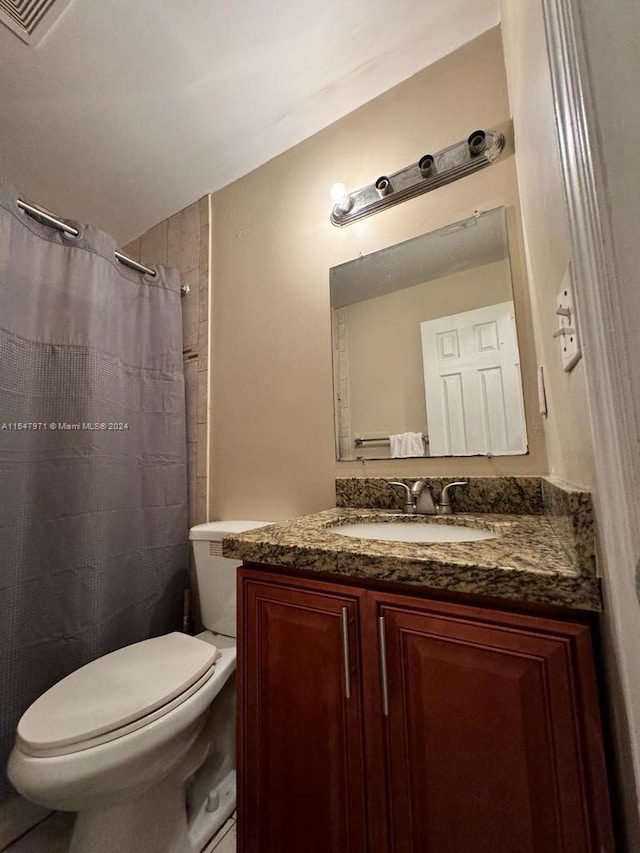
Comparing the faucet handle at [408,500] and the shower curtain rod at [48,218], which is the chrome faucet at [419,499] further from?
the shower curtain rod at [48,218]

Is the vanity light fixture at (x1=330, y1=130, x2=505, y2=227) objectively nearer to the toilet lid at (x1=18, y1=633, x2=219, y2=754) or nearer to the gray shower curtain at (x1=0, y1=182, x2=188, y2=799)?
the gray shower curtain at (x1=0, y1=182, x2=188, y2=799)

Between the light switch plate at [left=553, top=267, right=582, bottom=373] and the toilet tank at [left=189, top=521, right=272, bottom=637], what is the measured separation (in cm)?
105

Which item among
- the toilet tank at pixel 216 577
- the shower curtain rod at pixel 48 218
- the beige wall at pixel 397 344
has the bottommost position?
the toilet tank at pixel 216 577

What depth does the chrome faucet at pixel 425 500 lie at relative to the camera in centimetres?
101

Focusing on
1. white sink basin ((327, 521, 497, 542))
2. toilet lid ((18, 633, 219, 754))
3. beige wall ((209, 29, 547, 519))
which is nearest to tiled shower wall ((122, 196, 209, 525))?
beige wall ((209, 29, 547, 519))

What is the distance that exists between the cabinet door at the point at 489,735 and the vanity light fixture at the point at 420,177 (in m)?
1.25

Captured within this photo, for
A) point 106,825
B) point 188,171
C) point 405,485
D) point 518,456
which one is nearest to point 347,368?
point 405,485

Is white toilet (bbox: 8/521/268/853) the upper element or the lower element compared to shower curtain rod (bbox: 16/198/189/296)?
lower

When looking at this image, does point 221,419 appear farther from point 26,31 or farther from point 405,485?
point 26,31

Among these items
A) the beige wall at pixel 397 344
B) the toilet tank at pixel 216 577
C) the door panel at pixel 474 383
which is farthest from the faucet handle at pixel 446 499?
the toilet tank at pixel 216 577

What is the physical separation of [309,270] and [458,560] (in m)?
1.23

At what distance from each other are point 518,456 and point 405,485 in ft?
1.07

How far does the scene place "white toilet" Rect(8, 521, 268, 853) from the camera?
72 cm

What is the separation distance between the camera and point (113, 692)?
85cm
